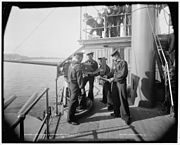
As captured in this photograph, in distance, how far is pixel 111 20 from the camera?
187 cm

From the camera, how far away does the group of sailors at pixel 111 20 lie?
1609 millimetres

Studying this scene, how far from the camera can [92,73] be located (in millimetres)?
1667

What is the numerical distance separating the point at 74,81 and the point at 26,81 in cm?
47

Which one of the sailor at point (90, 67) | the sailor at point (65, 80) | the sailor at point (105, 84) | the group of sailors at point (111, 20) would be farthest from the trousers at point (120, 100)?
the group of sailors at point (111, 20)

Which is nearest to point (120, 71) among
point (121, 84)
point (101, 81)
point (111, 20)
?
point (121, 84)

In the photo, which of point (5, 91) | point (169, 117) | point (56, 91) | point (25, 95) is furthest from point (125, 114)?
point (5, 91)

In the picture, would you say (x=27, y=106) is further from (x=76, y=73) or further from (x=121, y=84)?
(x=121, y=84)

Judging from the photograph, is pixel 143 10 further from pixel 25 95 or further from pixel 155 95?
pixel 25 95

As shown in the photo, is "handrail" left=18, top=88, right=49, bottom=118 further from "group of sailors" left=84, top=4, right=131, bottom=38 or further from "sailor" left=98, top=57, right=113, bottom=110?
"group of sailors" left=84, top=4, right=131, bottom=38

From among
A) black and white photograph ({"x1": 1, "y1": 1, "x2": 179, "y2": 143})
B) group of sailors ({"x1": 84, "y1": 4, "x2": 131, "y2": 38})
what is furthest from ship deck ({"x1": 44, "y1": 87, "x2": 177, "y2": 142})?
group of sailors ({"x1": 84, "y1": 4, "x2": 131, "y2": 38})

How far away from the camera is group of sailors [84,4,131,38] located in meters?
1.61

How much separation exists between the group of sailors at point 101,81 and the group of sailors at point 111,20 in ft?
1.26

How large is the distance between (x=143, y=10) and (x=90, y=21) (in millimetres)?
612

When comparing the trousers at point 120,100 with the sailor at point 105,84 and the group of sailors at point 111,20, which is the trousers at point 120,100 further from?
the group of sailors at point 111,20
